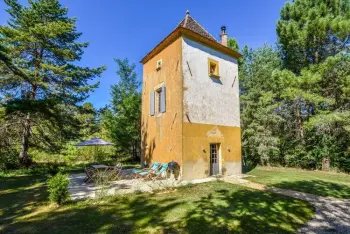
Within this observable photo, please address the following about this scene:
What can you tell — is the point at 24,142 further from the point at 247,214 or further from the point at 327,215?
the point at 327,215

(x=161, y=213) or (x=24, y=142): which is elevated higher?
(x=24, y=142)

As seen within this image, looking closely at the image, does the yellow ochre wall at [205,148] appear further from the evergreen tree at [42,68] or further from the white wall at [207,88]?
the evergreen tree at [42,68]

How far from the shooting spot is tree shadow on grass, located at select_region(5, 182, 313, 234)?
4551 mm

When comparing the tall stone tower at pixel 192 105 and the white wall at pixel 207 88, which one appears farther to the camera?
the white wall at pixel 207 88

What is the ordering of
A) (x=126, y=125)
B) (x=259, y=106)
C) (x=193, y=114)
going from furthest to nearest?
1. (x=126, y=125)
2. (x=259, y=106)
3. (x=193, y=114)

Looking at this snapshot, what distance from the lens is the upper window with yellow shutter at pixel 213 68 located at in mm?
11673

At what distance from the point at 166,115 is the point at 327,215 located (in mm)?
8047

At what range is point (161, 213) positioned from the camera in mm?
5504

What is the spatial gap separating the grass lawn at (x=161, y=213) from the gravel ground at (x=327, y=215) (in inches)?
9.2

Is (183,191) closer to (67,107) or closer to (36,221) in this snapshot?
(36,221)

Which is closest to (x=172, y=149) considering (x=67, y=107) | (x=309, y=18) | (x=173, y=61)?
(x=173, y=61)

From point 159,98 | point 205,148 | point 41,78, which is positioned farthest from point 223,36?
point 41,78

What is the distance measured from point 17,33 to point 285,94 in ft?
68.6

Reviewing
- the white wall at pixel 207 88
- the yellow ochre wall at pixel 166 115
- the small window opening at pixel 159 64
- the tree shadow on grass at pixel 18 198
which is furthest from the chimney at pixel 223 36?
the tree shadow on grass at pixel 18 198
